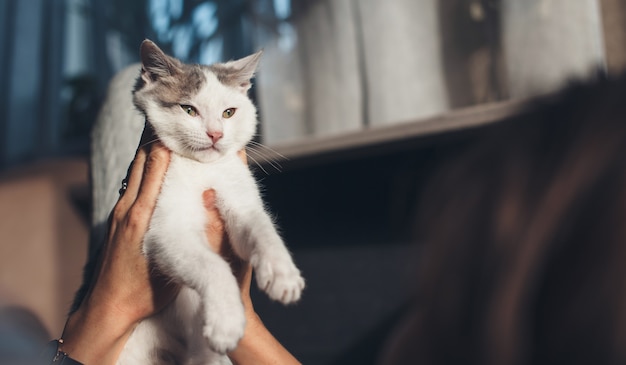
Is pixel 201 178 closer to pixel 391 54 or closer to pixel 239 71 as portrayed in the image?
pixel 239 71

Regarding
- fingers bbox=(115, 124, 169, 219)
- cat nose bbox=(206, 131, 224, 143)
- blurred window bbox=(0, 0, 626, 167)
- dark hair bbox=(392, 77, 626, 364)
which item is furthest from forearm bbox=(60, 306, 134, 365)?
blurred window bbox=(0, 0, 626, 167)

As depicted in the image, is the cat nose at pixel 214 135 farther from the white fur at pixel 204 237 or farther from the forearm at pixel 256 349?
the forearm at pixel 256 349

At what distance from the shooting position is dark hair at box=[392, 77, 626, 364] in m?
0.38

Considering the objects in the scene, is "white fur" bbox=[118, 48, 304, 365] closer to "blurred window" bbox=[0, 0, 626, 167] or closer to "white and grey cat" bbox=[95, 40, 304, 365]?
"white and grey cat" bbox=[95, 40, 304, 365]

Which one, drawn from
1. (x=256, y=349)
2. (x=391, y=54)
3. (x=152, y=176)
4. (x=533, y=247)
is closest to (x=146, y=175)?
(x=152, y=176)

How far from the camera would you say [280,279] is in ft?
1.82

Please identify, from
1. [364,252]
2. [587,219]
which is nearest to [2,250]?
[364,252]

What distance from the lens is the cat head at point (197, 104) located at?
2.40ft

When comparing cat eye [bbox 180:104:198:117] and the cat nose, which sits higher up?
cat eye [bbox 180:104:198:117]

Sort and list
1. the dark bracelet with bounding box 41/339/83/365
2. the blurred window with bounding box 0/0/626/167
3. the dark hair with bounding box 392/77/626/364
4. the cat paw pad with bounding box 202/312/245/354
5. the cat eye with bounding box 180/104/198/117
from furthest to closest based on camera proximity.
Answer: the blurred window with bounding box 0/0/626/167 → the cat eye with bounding box 180/104/198/117 → the dark bracelet with bounding box 41/339/83/365 → the cat paw pad with bounding box 202/312/245/354 → the dark hair with bounding box 392/77/626/364

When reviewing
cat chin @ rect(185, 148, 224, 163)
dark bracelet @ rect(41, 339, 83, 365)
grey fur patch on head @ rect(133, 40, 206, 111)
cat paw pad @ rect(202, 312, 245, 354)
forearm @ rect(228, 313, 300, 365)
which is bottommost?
forearm @ rect(228, 313, 300, 365)

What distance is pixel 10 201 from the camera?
1806 millimetres

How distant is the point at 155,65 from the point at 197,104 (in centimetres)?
7

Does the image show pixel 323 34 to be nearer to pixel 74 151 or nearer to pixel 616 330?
pixel 74 151
